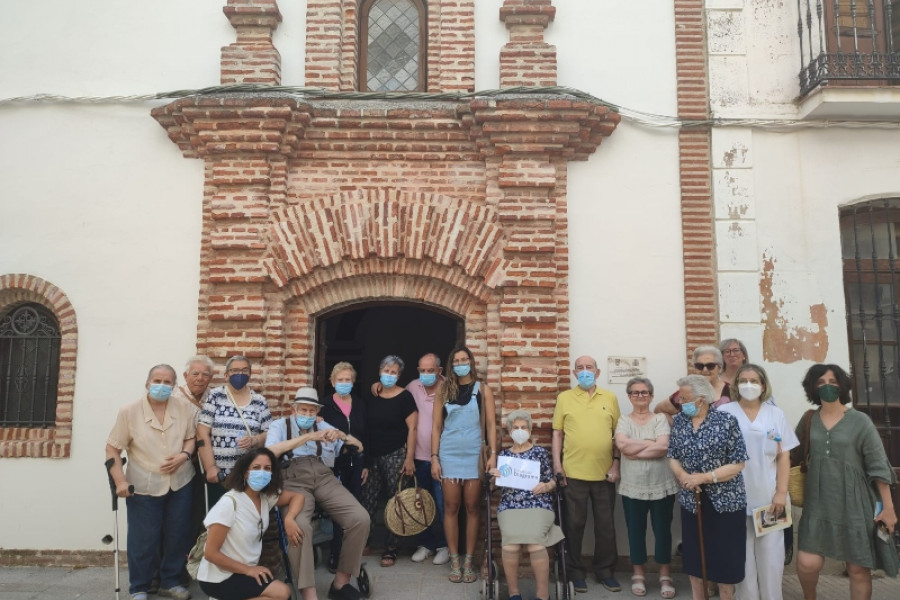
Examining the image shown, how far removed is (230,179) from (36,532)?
3.68 m

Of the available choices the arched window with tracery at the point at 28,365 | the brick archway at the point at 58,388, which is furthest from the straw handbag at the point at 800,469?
the arched window with tracery at the point at 28,365

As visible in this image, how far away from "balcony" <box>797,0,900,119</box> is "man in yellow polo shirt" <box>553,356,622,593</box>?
134 inches

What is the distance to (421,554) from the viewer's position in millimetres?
5863

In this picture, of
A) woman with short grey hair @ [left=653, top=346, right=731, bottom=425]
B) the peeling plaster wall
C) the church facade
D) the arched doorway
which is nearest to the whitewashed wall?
the church facade

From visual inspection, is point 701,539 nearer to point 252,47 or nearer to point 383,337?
point 252,47

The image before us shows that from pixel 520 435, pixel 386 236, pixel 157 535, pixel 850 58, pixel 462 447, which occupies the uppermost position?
pixel 850 58

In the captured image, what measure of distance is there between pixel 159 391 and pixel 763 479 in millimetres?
4452

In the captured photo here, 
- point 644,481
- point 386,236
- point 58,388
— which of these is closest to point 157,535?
point 58,388

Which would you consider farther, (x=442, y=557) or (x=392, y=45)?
(x=392, y=45)

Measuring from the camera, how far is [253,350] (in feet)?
19.6

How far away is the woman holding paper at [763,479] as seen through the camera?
15.0 feet

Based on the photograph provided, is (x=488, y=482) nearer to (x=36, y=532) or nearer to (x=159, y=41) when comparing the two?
(x=36, y=532)

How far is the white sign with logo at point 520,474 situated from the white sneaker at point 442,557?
113 cm

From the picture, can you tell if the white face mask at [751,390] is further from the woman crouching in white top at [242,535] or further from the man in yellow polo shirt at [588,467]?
the woman crouching in white top at [242,535]
